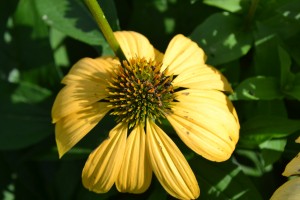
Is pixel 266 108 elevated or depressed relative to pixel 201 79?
depressed

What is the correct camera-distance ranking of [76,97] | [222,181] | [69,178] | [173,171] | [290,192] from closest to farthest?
[290,192] → [173,171] → [76,97] → [222,181] → [69,178]

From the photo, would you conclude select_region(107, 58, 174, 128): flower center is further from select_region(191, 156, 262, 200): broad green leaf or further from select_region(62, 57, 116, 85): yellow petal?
select_region(191, 156, 262, 200): broad green leaf

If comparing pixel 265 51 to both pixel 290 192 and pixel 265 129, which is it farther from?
pixel 290 192

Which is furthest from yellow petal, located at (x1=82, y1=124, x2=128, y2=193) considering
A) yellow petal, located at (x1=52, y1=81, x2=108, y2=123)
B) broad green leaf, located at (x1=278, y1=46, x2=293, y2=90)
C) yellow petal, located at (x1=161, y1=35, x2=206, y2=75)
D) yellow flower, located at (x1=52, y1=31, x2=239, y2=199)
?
broad green leaf, located at (x1=278, y1=46, x2=293, y2=90)

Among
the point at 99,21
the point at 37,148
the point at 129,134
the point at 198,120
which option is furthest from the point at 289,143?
the point at 37,148

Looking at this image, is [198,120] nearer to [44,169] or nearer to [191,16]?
[191,16]

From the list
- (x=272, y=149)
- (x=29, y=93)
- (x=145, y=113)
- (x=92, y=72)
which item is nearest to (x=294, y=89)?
(x=272, y=149)

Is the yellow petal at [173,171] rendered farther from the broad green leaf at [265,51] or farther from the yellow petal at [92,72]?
the broad green leaf at [265,51]
